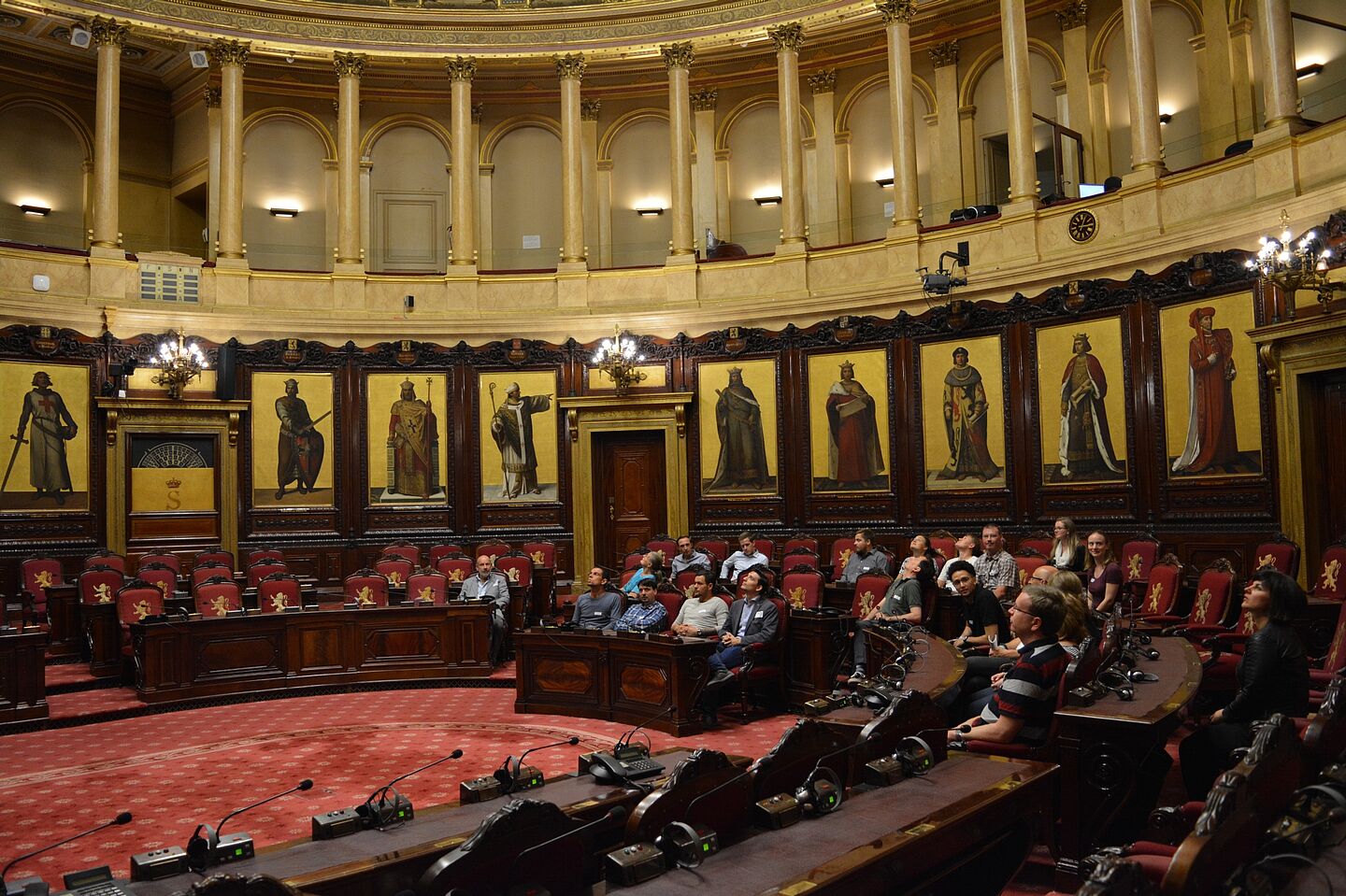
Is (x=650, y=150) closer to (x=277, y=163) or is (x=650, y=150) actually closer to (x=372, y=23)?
(x=372, y=23)

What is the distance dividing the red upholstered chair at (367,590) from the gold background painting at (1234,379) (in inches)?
354

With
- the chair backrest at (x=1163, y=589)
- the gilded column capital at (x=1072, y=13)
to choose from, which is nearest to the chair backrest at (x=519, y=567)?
the chair backrest at (x=1163, y=589)

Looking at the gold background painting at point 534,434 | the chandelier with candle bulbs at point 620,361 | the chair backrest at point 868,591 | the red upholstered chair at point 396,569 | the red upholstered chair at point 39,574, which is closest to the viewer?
the chair backrest at point 868,591

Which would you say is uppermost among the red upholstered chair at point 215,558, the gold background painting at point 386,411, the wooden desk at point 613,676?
the gold background painting at point 386,411

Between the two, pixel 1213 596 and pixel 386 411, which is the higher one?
pixel 386 411

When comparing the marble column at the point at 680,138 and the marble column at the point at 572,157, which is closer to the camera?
the marble column at the point at 680,138

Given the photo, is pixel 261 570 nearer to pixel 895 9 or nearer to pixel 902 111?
pixel 902 111

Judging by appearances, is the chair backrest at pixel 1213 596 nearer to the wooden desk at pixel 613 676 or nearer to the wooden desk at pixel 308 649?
the wooden desk at pixel 613 676

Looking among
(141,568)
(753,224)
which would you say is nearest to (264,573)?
(141,568)

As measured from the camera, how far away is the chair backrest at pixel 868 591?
9578mm

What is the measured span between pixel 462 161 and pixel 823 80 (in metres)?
6.51

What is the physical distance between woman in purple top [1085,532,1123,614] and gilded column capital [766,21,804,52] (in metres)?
10.4

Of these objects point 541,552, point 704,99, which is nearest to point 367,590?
point 541,552

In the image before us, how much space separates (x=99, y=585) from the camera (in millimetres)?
12086
